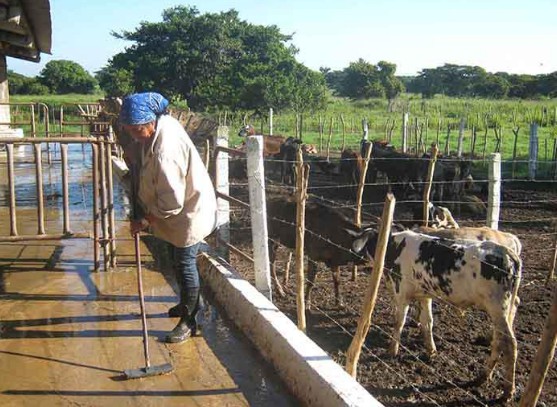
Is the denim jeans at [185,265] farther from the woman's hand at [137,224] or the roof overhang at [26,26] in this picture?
the roof overhang at [26,26]

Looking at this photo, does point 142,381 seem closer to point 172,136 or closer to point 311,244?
point 172,136

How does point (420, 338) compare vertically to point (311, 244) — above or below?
below

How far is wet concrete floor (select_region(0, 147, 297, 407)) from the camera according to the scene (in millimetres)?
3660

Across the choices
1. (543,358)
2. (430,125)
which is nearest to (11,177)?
(543,358)

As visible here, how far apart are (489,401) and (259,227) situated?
2.36m

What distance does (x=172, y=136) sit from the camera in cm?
412

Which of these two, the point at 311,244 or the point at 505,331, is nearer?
the point at 505,331

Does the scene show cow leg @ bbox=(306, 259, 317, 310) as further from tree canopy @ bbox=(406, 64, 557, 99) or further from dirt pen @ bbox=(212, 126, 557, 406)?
tree canopy @ bbox=(406, 64, 557, 99)

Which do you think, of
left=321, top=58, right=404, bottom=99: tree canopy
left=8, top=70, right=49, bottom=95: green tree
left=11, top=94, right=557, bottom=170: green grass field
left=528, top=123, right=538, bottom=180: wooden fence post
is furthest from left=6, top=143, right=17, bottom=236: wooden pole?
left=8, top=70, right=49, bottom=95: green tree

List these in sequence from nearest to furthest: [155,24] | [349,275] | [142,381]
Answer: [142,381]
[349,275]
[155,24]

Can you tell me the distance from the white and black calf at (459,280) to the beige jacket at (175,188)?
2081 millimetres

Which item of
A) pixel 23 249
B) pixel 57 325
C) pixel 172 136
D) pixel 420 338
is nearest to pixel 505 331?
pixel 420 338

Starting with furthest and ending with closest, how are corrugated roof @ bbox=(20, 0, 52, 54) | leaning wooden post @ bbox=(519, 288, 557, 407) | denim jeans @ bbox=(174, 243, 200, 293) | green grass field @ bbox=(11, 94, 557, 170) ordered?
green grass field @ bbox=(11, 94, 557, 170) → corrugated roof @ bbox=(20, 0, 52, 54) → denim jeans @ bbox=(174, 243, 200, 293) → leaning wooden post @ bbox=(519, 288, 557, 407)

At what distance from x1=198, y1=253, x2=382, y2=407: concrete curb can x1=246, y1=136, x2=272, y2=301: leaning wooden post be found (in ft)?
0.77
